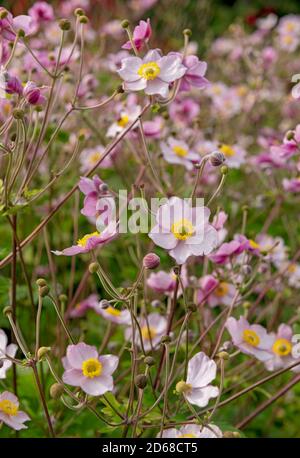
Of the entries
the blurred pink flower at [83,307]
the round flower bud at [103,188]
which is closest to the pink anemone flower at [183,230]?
the round flower bud at [103,188]

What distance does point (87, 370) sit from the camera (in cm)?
103

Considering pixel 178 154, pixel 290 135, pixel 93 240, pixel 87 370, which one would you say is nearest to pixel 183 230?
pixel 93 240

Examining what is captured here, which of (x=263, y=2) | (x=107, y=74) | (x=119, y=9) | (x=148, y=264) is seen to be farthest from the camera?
(x=263, y=2)

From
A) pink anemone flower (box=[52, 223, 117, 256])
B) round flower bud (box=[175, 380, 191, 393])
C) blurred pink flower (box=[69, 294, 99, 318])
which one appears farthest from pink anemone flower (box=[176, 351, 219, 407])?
blurred pink flower (box=[69, 294, 99, 318])

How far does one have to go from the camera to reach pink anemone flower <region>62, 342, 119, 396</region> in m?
1.01

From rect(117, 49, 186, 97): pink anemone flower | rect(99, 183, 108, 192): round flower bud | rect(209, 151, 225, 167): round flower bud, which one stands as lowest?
rect(99, 183, 108, 192): round flower bud

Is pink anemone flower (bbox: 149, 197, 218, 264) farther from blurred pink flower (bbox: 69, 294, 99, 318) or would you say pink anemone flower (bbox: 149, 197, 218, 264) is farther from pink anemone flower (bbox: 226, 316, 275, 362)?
blurred pink flower (bbox: 69, 294, 99, 318)

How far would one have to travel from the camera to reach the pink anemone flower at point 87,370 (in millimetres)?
1015

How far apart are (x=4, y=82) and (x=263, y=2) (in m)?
7.78

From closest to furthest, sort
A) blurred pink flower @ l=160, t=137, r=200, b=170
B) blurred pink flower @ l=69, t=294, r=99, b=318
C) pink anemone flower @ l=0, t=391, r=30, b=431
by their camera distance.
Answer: pink anemone flower @ l=0, t=391, r=30, b=431 → blurred pink flower @ l=160, t=137, r=200, b=170 → blurred pink flower @ l=69, t=294, r=99, b=318

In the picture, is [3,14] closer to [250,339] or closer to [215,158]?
[215,158]
